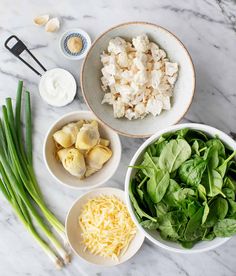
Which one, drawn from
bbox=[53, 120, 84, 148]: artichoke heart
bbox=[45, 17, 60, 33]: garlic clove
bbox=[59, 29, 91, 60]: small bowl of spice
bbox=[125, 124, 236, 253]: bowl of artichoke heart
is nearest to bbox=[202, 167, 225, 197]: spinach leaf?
bbox=[125, 124, 236, 253]: bowl of artichoke heart

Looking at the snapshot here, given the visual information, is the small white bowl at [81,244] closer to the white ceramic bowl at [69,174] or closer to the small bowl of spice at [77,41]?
the white ceramic bowl at [69,174]

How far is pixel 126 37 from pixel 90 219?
55cm

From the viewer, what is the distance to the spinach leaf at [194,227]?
127 cm

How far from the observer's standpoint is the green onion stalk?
1533mm

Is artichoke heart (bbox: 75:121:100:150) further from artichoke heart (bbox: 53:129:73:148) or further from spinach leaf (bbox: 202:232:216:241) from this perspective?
spinach leaf (bbox: 202:232:216:241)

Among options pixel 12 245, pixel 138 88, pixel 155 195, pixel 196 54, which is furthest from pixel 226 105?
pixel 12 245

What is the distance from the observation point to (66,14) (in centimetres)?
157

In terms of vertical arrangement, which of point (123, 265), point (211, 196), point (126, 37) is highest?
point (126, 37)

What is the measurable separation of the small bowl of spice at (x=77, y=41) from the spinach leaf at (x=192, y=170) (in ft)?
1.63

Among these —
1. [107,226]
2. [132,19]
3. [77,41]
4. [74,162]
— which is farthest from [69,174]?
[132,19]

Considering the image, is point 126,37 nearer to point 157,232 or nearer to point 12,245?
point 157,232

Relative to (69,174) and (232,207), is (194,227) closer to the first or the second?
(232,207)

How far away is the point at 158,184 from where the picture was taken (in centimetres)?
128

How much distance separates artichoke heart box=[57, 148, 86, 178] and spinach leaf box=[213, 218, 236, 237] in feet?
1.38
